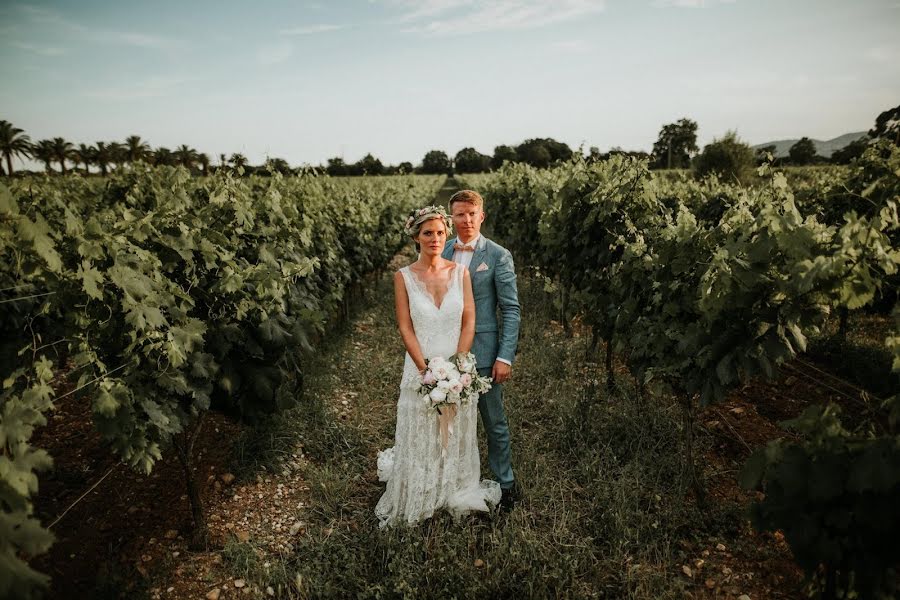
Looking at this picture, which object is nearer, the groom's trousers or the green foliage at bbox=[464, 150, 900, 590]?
the green foliage at bbox=[464, 150, 900, 590]

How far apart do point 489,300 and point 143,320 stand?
7.04ft

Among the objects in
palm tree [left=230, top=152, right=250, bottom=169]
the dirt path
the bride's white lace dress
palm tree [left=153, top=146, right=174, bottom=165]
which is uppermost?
palm tree [left=153, top=146, right=174, bottom=165]

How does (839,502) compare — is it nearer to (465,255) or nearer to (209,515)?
(465,255)

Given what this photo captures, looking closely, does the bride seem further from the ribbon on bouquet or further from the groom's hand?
the groom's hand

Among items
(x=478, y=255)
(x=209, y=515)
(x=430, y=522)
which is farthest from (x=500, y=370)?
(x=209, y=515)

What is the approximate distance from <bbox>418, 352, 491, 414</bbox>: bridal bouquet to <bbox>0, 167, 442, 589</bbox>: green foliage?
4.30 ft

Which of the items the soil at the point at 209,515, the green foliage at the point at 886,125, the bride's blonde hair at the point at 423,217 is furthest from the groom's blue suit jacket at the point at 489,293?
the green foliage at the point at 886,125

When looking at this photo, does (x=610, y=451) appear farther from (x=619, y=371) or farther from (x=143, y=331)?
(x=143, y=331)

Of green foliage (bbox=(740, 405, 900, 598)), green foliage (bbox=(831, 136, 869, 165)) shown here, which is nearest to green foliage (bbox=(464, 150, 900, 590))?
green foliage (bbox=(740, 405, 900, 598))

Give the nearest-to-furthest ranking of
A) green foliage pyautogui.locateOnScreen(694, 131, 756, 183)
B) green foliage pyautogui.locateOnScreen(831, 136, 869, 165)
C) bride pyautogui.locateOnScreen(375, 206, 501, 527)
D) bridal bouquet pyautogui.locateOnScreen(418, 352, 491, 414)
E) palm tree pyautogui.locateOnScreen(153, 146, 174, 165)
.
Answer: bridal bouquet pyautogui.locateOnScreen(418, 352, 491, 414)
bride pyautogui.locateOnScreen(375, 206, 501, 527)
green foliage pyautogui.locateOnScreen(831, 136, 869, 165)
palm tree pyautogui.locateOnScreen(153, 146, 174, 165)
green foliage pyautogui.locateOnScreen(694, 131, 756, 183)

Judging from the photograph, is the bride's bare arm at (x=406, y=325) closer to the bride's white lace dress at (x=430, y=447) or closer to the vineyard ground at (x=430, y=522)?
the bride's white lace dress at (x=430, y=447)

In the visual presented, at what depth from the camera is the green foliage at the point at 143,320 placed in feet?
6.46

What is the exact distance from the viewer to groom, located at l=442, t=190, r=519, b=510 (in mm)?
3299

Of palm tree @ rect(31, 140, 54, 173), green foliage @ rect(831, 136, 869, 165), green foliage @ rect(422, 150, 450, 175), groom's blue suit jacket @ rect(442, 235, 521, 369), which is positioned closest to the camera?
groom's blue suit jacket @ rect(442, 235, 521, 369)
